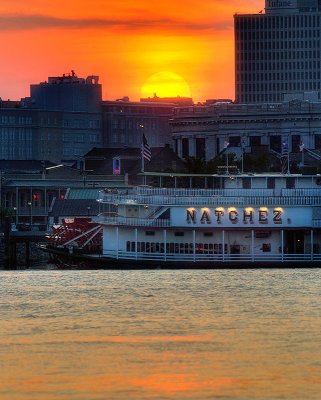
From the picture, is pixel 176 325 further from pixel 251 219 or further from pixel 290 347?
pixel 251 219

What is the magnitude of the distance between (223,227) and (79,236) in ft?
51.3

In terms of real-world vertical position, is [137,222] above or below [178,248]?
above

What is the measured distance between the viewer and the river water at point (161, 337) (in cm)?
7125

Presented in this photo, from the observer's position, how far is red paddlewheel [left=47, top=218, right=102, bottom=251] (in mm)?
135600

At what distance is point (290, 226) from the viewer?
12450 centimetres

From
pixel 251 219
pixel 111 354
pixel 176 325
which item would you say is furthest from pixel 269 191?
pixel 111 354

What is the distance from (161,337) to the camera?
84.7m

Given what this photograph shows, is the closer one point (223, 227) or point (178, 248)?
point (223, 227)

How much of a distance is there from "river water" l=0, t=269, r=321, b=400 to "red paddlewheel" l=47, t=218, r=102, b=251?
53.5 ft

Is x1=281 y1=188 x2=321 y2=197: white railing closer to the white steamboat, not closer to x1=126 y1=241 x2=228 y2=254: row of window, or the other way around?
the white steamboat

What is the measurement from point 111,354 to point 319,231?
48.2 metres

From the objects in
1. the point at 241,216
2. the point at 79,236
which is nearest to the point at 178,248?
the point at 241,216

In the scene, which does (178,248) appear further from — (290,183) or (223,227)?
(290,183)

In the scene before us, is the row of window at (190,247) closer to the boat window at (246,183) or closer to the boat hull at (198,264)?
the boat hull at (198,264)
